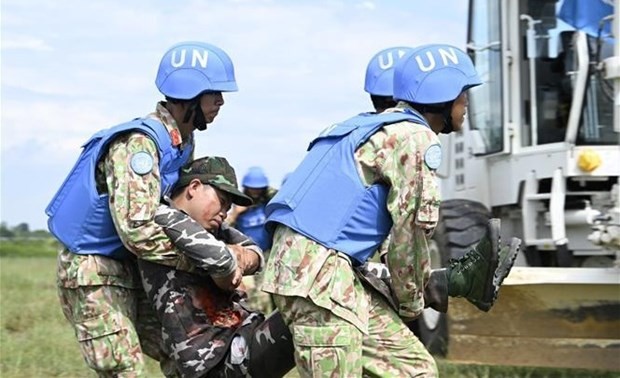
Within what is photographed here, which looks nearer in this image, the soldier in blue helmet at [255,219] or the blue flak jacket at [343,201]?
the blue flak jacket at [343,201]

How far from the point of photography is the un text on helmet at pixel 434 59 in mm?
4848

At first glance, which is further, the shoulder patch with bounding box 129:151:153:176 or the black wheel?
the black wheel

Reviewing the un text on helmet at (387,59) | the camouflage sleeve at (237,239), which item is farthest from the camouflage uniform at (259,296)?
the camouflage sleeve at (237,239)

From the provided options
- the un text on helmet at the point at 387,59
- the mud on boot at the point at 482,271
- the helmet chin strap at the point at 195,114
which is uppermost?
the un text on helmet at the point at 387,59

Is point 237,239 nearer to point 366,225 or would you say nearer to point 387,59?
point 366,225

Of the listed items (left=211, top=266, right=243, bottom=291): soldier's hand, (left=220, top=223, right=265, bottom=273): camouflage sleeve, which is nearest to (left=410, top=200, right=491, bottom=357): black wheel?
(left=220, top=223, right=265, bottom=273): camouflage sleeve

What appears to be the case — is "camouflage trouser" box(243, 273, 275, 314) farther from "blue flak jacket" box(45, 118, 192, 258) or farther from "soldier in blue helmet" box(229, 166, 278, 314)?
"blue flak jacket" box(45, 118, 192, 258)

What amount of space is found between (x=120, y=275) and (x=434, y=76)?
63.7 inches

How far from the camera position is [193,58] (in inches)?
215

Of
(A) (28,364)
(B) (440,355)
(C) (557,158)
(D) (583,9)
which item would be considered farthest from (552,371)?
(A) (28,364)

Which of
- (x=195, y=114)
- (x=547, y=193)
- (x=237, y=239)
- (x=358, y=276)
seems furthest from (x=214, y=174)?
(x=547, y=193)

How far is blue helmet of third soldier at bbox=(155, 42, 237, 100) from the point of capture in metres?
5.38

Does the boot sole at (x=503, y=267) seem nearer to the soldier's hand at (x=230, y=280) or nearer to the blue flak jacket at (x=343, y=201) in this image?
the blue flak jacket at (x=343, y=201)

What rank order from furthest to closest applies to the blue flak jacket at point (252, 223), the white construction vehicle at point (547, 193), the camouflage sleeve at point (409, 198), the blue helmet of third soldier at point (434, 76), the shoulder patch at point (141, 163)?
the blue flak jacket at point (252, 223)
the white construction vehicle at point (547, 193)
the shoulder patch at point (141, 163)
the blue helmet of third soldier at point (434, 76)
the camouflage sleeve at point (409, 198)
